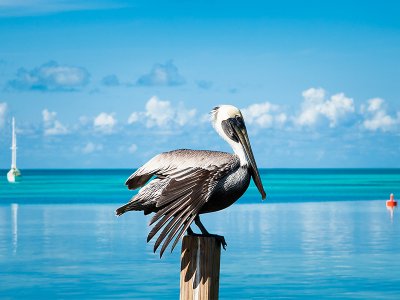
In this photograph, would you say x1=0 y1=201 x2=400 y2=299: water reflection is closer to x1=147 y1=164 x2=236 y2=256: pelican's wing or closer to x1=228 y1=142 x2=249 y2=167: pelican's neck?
x1=228 y1=142 x2=249 y2=167: pelican's neck

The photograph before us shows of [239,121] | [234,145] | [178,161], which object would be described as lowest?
[178,161]

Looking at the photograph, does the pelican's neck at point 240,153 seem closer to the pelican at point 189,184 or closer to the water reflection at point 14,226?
the pelican at point 189,184

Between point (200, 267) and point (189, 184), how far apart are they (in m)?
0.58

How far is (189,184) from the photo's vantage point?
4.98 m

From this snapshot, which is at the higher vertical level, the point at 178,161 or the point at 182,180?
the point at 178,161

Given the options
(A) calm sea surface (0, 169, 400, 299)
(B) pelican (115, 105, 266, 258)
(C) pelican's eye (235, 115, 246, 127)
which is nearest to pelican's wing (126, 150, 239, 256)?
(B) pelican (115, 105, 266, 258)

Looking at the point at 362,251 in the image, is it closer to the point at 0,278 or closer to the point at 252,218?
the point at 0,278

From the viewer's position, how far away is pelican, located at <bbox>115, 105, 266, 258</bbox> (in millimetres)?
4891

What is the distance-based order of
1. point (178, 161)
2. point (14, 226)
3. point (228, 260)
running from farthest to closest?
point (14, 226) < point (228, 260) < point (178, 161)

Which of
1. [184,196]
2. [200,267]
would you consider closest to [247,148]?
[184,196]

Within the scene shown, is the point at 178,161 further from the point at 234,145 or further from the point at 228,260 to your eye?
the point at 228,260

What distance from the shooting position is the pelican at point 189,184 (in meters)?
4.89

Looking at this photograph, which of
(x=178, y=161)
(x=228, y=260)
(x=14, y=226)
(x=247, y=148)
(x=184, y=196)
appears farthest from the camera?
(x=14, y=226)

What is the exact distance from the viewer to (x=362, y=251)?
16.7m
